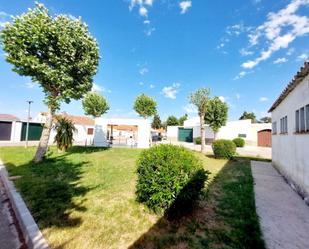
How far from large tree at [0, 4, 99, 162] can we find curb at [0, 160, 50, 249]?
576 cm

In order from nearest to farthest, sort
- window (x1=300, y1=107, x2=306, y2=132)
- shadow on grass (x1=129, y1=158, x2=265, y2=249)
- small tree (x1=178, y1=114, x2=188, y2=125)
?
1. shadow on grass (x1=129, y1=158, x2=265, y2=249)
2. window (x1=300, y1=107, x2=306, y2=132)
3. small tree (x1=178, y1=114, x2=188, y2=125)

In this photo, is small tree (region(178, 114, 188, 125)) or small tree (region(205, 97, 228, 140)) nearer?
small tree (region(205, 97, 228, 140))

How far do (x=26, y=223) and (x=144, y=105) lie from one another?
1250 inches

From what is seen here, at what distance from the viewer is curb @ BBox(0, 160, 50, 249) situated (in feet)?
9.86

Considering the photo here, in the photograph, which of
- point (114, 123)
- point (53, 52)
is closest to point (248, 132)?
point (114, 123)

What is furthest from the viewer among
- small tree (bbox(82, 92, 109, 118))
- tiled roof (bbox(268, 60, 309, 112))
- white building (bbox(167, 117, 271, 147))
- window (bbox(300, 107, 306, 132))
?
small tree (bbox(82, 92, 109, 118))

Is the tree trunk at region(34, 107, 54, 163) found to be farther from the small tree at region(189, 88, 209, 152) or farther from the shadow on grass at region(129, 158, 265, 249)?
the small tree at region(189, 88, 209, 152)

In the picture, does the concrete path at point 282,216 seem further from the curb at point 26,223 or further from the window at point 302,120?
the curb at point 26,223

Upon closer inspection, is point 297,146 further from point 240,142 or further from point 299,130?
point 240,142

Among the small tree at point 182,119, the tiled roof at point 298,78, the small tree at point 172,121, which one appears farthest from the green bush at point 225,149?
the small tree at point 182,119

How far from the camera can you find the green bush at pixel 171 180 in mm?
3791

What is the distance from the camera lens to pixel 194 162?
13.4ft

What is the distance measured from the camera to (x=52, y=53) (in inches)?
368

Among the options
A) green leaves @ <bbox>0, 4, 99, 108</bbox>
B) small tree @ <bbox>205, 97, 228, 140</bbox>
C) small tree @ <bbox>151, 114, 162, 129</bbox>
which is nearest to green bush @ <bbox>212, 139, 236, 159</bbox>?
green leaves @ <bbox>0, 4, 99, 108</bbox>
